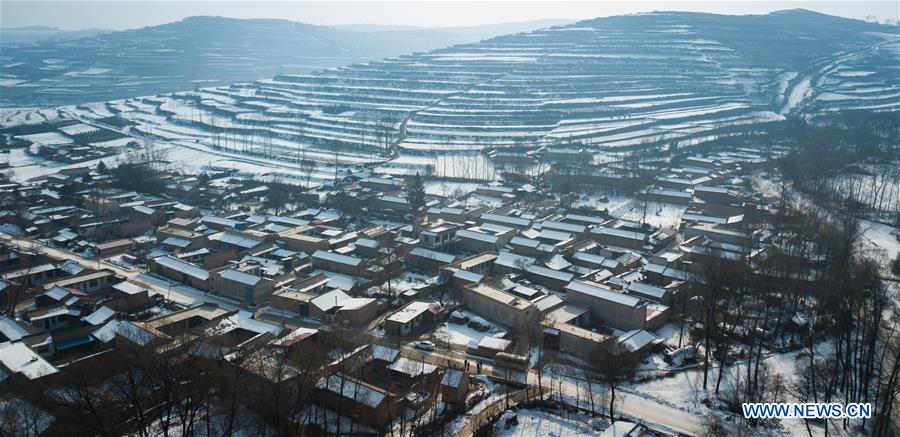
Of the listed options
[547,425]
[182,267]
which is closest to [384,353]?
[547,425]

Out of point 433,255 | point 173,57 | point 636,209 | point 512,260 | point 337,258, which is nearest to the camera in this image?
point 337,258

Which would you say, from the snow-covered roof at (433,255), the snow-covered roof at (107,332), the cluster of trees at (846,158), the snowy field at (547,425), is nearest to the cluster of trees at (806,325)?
the snowy field at (547,425)

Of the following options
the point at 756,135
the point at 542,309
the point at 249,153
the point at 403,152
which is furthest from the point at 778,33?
the point at 542,309

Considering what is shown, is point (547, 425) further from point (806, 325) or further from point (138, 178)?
point (138, 178)

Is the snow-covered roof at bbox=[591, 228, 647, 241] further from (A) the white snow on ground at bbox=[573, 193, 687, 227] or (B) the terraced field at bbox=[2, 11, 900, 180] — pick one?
(B) the terraced field at bbox=[2, 11, 900, 180]

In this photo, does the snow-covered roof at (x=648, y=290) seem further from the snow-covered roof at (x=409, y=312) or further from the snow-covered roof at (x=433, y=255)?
the snow-covered roof at (x=409, y=312)

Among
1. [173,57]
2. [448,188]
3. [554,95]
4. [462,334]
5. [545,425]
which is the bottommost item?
[462,334]

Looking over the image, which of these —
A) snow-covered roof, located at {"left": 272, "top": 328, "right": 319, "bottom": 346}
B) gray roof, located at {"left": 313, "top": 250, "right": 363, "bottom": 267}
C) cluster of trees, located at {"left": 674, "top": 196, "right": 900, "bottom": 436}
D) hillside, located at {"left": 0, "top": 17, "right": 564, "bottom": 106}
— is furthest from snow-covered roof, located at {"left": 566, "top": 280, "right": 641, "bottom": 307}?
hillside, located at {"left": 0, "top": 17, "right": 564, "bottom": 106}
